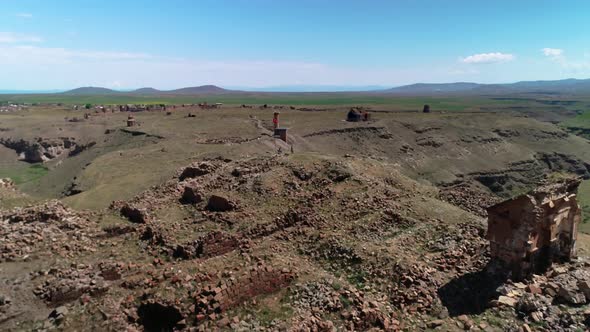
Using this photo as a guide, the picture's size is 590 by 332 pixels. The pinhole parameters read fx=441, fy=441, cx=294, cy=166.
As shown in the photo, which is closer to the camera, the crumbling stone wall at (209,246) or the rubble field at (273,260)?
the rubble field at (273,260)

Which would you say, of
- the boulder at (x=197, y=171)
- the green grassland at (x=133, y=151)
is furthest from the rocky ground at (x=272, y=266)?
the green grassland at (x=133, y=151)

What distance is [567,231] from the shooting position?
526 inches

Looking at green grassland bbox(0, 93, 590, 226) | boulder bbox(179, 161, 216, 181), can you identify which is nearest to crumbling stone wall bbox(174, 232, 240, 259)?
boulder bbox(179, 161, 216, 181)

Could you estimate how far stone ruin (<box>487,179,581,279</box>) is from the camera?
483 inches

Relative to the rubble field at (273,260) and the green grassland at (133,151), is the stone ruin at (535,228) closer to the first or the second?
the rubble field at (273,260)

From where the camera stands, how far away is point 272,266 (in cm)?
1262

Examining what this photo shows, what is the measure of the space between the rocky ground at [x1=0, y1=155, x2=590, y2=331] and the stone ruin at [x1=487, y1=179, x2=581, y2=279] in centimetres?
46

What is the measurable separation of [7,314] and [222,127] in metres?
42.3

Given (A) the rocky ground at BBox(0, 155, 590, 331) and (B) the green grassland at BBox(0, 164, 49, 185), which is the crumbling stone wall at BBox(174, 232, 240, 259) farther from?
(B) the green grassland at BBox(0, 164, 49, 185)

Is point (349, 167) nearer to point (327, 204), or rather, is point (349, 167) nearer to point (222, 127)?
point (327, 204)

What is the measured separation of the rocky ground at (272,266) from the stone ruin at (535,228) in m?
0.46

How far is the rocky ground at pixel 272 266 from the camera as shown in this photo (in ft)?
36.5

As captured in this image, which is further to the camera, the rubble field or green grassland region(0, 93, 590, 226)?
green grassland region(0, 93, 590, 226)

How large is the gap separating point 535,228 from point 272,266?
24.4ft
